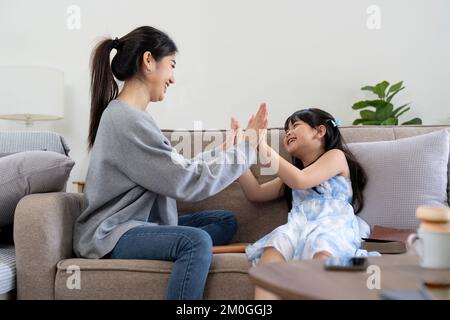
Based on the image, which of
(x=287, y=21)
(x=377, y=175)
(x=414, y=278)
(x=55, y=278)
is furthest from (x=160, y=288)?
(x=287, y=21)

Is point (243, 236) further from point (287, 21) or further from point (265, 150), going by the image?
point (287, 21)

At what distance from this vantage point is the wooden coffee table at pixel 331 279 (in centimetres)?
69

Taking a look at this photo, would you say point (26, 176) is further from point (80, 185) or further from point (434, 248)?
point (80, 185)

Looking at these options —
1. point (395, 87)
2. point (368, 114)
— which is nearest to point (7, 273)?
point (368, 114)

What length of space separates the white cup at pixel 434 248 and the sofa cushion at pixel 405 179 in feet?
2.73

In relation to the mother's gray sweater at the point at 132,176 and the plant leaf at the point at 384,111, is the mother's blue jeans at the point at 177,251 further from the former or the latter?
the plant leaf at the point at 384,111

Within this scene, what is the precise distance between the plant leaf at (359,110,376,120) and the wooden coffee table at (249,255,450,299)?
213cm

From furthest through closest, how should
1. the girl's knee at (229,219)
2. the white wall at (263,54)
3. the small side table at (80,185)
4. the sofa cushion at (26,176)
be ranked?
the white wall at (263,54), the small side table at (80,185), the girl's knee at (229,219), the sofa cushion at (26,176)

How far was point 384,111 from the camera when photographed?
2930 mm

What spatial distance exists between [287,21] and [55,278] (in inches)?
92.6

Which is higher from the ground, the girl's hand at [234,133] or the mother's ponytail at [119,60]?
the mother's ponytail at [119,60]

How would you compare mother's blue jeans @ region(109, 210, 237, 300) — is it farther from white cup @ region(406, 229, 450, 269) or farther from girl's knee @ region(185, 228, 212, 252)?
white cup @ region(406, 229, 450, 269)

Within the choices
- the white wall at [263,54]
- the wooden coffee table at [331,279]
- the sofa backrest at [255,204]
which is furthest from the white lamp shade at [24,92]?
the wooden coffee table at [331,279]
